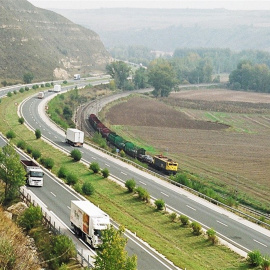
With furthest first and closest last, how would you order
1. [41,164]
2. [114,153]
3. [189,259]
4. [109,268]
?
[114,153], [41,164], [189,259], [109,268]

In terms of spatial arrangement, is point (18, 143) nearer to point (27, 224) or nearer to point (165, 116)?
point (27, 224)

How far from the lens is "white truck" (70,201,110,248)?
4017 cm

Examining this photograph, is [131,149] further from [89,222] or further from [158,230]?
[89,222]

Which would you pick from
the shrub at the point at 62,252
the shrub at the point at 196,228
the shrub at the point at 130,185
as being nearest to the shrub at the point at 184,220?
the shrub at the point at 196,228

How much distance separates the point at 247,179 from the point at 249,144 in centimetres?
2855

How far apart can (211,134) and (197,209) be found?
5967 centimetres

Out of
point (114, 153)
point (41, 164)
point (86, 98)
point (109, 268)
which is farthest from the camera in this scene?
point (86, 98)

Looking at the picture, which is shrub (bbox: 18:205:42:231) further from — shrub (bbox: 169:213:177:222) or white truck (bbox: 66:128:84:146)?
white truck (bbox: 66:128:84:146)

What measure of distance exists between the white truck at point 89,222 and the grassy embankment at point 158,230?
5.19 m

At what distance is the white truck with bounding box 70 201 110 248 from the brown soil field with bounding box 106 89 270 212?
29517mm

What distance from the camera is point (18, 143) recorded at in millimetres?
78000

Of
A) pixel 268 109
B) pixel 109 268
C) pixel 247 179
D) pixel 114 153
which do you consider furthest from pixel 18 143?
pixel 268 109

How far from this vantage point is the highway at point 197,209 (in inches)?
1939

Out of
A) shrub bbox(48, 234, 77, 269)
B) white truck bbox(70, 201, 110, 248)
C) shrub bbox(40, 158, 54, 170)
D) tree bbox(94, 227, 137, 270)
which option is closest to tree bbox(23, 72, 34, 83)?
shrub bbox(40, 158, 54, 170)
